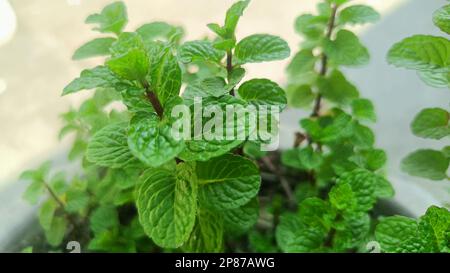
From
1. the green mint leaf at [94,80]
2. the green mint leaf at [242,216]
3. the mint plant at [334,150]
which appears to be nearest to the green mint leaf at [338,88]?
the mint plant at [334,150]

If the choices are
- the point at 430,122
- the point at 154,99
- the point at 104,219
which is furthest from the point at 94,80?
the point at 430,122

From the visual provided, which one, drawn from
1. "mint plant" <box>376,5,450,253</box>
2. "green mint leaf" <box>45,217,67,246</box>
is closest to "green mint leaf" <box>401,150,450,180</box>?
"mint plant" <box>376,5,450,253</box>

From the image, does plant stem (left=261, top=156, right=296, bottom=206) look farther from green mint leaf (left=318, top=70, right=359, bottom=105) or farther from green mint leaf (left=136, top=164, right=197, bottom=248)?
green mint leaf (left=136, top=164, right=197, bottom=248)

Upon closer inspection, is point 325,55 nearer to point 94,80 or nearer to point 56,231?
point 94,80

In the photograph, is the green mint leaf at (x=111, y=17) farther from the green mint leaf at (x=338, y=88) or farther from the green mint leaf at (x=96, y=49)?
the green mint leaf at (x=338, y=88)
